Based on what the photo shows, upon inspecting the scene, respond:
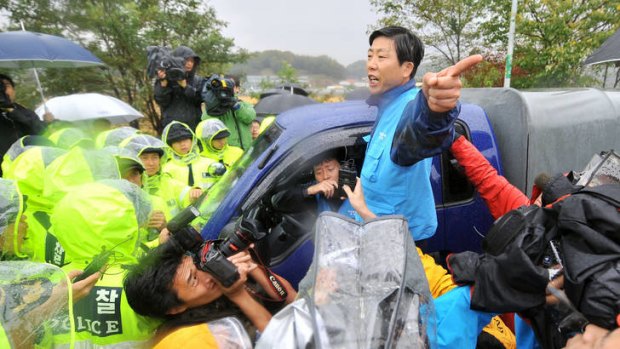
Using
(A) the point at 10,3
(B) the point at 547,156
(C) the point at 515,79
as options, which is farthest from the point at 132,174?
(A) the point at 10,3

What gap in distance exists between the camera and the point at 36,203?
2268mm

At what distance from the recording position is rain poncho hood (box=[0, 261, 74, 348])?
1.08m

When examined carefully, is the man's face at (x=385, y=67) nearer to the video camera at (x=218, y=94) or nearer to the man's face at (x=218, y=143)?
the man's face at (x=218, y=143)

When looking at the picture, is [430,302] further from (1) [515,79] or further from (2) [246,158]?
(1) [515,79]

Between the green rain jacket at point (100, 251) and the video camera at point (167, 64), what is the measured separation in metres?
3.10

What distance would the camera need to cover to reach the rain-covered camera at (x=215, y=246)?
141cm

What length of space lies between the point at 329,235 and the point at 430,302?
33cm

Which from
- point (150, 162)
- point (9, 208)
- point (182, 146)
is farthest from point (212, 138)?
point (9, 208)

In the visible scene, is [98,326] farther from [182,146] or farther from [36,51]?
[36,51]

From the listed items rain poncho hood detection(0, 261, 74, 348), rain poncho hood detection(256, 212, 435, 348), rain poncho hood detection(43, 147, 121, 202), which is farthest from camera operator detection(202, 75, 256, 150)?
rain poncho hood detection(256, 212, 435, 348)

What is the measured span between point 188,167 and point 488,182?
102 inches

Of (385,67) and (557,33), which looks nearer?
(385,67)

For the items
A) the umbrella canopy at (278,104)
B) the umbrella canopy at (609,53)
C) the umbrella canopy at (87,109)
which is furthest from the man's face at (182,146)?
the umbrella canopy at (609,53)

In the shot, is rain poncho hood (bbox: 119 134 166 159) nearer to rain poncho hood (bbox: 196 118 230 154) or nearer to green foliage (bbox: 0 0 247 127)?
rain poncho hood (bbox: 196 118 230 154)
